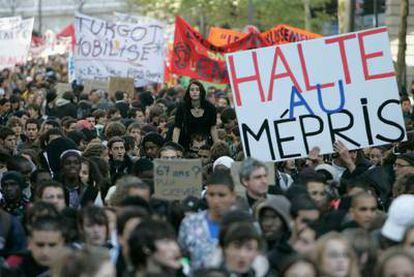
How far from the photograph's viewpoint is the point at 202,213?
9680 mm

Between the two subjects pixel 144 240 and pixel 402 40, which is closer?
pixel 144 240

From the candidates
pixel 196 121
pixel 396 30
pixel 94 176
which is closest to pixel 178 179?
pixel 94 176

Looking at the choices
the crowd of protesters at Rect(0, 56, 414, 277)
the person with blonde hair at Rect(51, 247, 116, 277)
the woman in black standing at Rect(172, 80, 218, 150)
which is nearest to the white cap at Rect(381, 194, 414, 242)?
the crowd of protesters at Rect(0, 56, 414, 277)

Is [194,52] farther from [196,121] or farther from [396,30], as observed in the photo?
[396,30]

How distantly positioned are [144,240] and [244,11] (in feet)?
142

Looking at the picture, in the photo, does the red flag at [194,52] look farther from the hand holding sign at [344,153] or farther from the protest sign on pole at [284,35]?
the hand holding sign at [344,153]

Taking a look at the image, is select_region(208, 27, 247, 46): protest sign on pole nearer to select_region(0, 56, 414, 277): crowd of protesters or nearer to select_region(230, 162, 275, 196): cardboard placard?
A: select_region(0, 56, 414, 277): crowd of protesters

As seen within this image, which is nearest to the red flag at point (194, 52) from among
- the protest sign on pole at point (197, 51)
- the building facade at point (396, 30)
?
the protest sign on pole at point (197, 51)

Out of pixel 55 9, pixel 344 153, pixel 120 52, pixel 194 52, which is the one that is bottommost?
pixel 344 153

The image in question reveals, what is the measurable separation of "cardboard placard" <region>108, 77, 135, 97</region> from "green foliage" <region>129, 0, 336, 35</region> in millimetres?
18716

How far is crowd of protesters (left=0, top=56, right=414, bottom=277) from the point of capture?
317 inches

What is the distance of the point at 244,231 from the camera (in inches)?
333

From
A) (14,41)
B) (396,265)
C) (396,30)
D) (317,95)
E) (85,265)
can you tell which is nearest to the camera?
(85,265)

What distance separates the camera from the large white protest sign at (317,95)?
1375cm
